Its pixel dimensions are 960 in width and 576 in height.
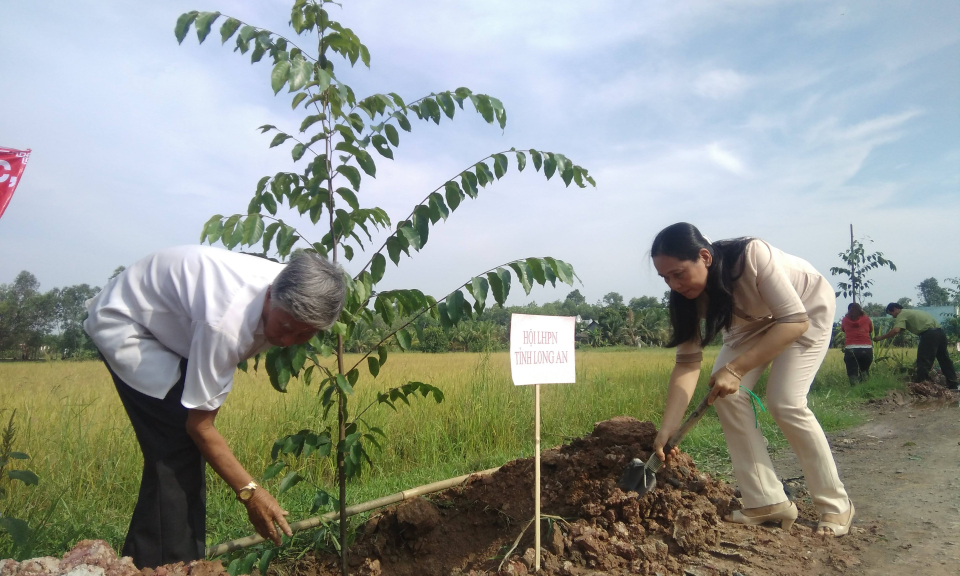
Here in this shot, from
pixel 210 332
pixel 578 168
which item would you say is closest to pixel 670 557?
pixel 578 168

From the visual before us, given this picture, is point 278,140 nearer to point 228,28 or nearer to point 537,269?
point 228,28

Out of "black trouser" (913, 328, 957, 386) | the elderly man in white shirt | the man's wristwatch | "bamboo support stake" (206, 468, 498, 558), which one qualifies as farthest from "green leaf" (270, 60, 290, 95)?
"black trouser" (913, 328, 957, 386)

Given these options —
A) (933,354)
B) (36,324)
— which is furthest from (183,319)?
(36,324)

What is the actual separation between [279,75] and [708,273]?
6.75ft

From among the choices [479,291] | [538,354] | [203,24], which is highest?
[203,24]

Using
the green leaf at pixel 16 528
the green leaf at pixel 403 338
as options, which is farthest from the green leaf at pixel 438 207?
the green leaf at pixel 16 528

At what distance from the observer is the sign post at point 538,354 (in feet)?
7.75

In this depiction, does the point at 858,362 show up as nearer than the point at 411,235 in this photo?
No

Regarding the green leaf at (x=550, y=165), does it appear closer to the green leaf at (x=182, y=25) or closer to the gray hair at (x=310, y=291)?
the gray hair at (x=310, y=291)

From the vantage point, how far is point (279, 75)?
7.37 ft

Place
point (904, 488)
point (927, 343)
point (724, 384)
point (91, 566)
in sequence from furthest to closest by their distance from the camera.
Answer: point (927, 343), point (904, 488), point (724, 384), point (91, 566)

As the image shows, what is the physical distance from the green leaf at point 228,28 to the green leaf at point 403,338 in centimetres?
139

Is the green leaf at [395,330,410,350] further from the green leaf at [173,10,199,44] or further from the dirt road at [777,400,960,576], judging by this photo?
the dirt road at [777,400,960,576]

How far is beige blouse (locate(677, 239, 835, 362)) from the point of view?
8.85 ft
